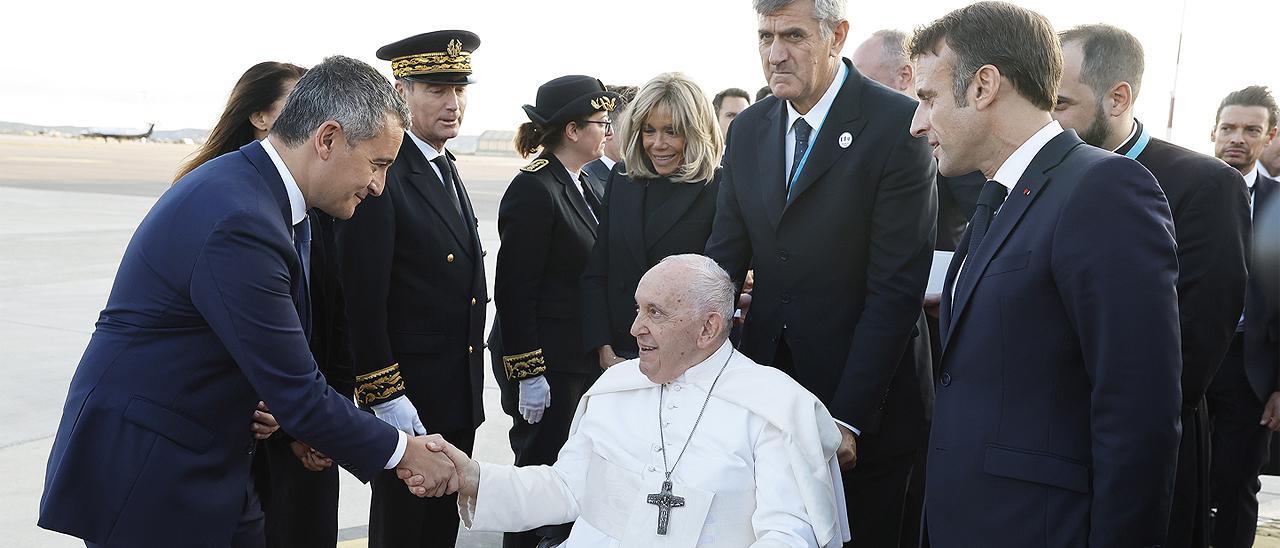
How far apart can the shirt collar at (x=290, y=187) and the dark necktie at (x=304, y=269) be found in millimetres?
87

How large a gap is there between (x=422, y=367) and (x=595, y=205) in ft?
3.96

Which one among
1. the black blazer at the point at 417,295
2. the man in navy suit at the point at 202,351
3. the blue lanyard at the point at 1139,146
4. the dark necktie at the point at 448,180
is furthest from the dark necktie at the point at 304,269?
the blue lanyard at the point at 1139,146

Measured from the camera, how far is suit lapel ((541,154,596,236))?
14.2 feet

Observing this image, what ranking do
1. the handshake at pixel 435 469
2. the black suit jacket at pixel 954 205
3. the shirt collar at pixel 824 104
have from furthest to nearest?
the black suit jacket at pixel 954 205 → the shirt collar at pixel 824 104 → the handshake at pixel 435 469

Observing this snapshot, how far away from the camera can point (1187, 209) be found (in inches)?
108

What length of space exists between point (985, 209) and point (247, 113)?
7.45 feet

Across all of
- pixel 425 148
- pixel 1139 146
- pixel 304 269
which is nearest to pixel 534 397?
pixel 425 148

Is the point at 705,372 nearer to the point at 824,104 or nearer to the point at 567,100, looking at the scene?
the point at 824,104

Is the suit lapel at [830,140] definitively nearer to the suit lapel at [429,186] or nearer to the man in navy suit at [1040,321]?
the man in navy suit at [1040,321]

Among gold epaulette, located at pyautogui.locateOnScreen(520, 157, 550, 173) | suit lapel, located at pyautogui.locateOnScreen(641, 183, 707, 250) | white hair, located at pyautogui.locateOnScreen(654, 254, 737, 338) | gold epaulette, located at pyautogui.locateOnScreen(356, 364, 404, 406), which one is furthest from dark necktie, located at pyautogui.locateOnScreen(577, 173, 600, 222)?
white hair, located at pyautogui.locateOnScreen(654, 254, 737, 338)

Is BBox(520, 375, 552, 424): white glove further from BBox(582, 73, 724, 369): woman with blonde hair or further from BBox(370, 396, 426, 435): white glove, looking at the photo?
BBox(370, 396, 426, 435): white glove

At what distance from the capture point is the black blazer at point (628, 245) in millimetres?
3961

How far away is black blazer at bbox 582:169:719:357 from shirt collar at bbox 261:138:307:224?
163cm

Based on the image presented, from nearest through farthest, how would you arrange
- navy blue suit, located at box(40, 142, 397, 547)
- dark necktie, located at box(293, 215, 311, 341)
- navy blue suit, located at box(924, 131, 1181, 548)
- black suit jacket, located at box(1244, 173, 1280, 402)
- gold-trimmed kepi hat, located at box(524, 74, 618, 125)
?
1. navy blue suit, located at box(924, 131, 1181, 548)
2. navy blue suit, located at box(40, 142, 397, 547)
3. dark necktie, located at box(293, 215, 311, 341)
4. black suit jacket, located at box(1244, 173, 1280, 402)
5. gold-trimmed kepi hat, located at box(524, 74, 618, 125)
